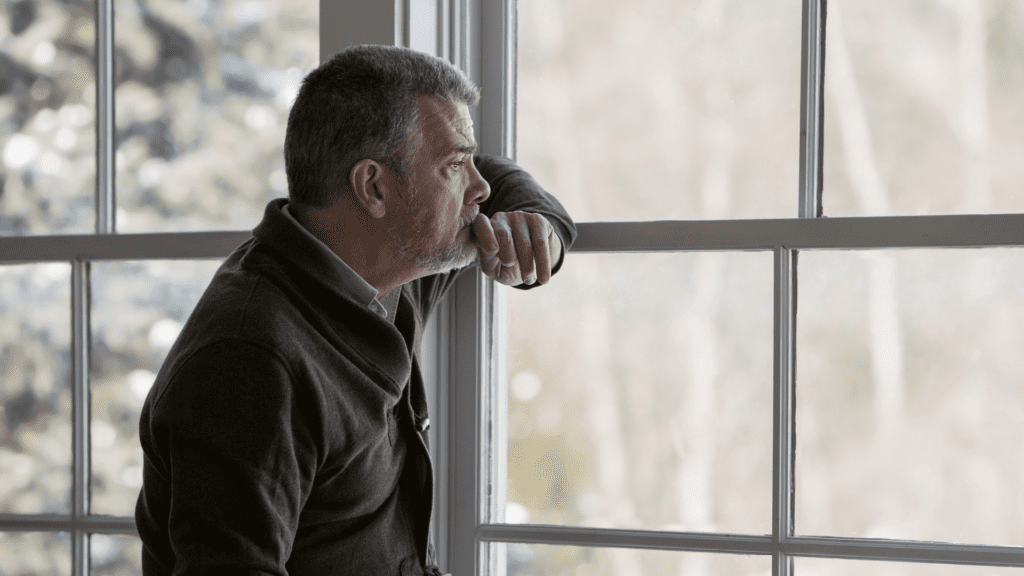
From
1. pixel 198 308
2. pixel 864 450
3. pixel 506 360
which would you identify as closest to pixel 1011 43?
pixel 864 450

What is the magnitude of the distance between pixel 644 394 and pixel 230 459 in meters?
0.70

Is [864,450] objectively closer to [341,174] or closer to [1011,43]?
[1011,43]

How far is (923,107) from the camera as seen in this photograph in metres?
1.31

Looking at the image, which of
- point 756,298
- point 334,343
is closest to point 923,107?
point 756,298

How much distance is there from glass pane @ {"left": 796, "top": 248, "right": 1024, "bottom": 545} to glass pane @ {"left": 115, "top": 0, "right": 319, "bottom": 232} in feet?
3.11

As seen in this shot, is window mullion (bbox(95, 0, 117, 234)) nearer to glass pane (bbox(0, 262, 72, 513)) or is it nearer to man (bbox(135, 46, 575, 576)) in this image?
glass pane (bbox(0, 262, 72, 513))

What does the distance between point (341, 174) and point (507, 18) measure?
1.58 feet

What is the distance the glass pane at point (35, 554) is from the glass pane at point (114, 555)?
6cm

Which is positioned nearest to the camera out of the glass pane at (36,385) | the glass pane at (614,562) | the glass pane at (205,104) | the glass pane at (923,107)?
the glass pane at (923,107)

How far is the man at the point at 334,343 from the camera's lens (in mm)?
995

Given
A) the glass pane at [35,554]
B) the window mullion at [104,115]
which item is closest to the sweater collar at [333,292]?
the window mullion at [104,115]

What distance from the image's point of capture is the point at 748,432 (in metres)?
1.38

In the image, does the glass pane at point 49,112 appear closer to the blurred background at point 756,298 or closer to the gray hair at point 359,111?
the gray hair at point 359,111

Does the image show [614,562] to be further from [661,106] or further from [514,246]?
[661,106]
